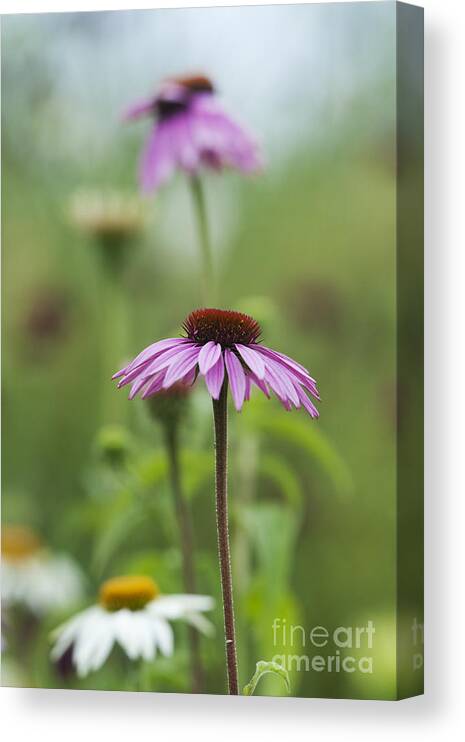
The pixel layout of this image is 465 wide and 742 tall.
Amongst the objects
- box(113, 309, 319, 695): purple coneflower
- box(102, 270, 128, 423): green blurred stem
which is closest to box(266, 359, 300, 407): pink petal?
box(113, 309, 319, 695): purple coneflower

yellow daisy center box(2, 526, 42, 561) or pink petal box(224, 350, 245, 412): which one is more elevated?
pink petal box(224, 350, 245, 412)

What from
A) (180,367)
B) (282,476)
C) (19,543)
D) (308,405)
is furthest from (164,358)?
(19,543)

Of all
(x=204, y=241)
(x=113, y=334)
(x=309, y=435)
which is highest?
(x=204, y=241)

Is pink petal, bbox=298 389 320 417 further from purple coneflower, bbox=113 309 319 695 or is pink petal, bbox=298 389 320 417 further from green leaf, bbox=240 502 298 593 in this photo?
green leaf, bbox=240 502 298 593

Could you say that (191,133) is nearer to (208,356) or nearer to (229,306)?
(229,306)

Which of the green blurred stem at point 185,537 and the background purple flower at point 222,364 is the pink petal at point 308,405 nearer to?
the background purple flower at point 222,364

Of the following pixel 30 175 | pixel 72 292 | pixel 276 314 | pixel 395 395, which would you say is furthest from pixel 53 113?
pixel 395 395
